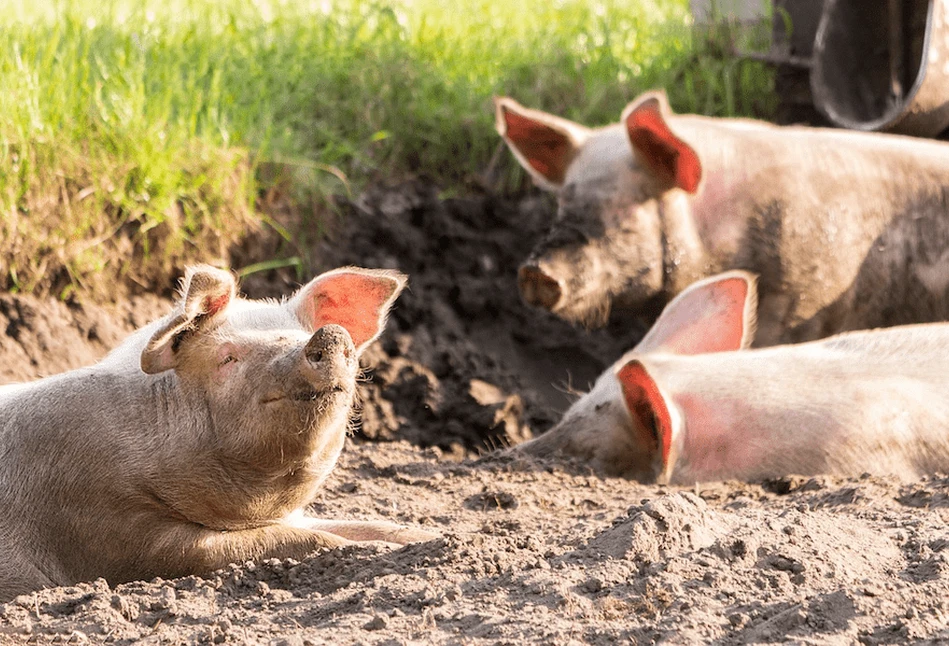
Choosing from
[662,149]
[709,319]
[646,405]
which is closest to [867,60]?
[662,149]

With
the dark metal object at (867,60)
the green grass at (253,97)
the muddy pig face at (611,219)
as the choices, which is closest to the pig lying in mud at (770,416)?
the muddy pig face at (611,219)

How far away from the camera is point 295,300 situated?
11.3 ft

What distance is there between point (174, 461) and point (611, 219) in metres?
2.81

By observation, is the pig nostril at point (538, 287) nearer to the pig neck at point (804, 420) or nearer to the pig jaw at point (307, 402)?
the pig neck at point (804, 420)

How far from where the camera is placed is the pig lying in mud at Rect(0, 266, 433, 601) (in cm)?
313

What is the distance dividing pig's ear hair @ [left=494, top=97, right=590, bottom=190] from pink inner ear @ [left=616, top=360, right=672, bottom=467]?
6.01ft

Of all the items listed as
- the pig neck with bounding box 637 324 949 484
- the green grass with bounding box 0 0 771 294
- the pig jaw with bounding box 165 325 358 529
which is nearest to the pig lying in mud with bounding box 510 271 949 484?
the pig neck with bounding box 637 324 949 484

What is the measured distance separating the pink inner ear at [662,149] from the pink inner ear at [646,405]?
147 centimetres

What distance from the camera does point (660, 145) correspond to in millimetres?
5535

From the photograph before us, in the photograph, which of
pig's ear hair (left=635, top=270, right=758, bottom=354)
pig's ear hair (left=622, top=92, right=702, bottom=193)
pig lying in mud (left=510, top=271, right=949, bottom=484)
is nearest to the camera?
pig lying in mud (left=510, top=271, right=949, bottom=484)

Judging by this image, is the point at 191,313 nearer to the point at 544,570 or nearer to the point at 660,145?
the point at 544,570

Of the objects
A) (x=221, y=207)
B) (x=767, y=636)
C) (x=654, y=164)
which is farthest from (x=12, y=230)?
(x=767, y=636)

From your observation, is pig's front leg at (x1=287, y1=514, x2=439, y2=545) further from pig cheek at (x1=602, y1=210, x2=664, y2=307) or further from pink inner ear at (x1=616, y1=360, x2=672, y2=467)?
pig cheek at (x1=602, y1=210, x2=664, y2=307)

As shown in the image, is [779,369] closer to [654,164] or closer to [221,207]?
[654,164]
